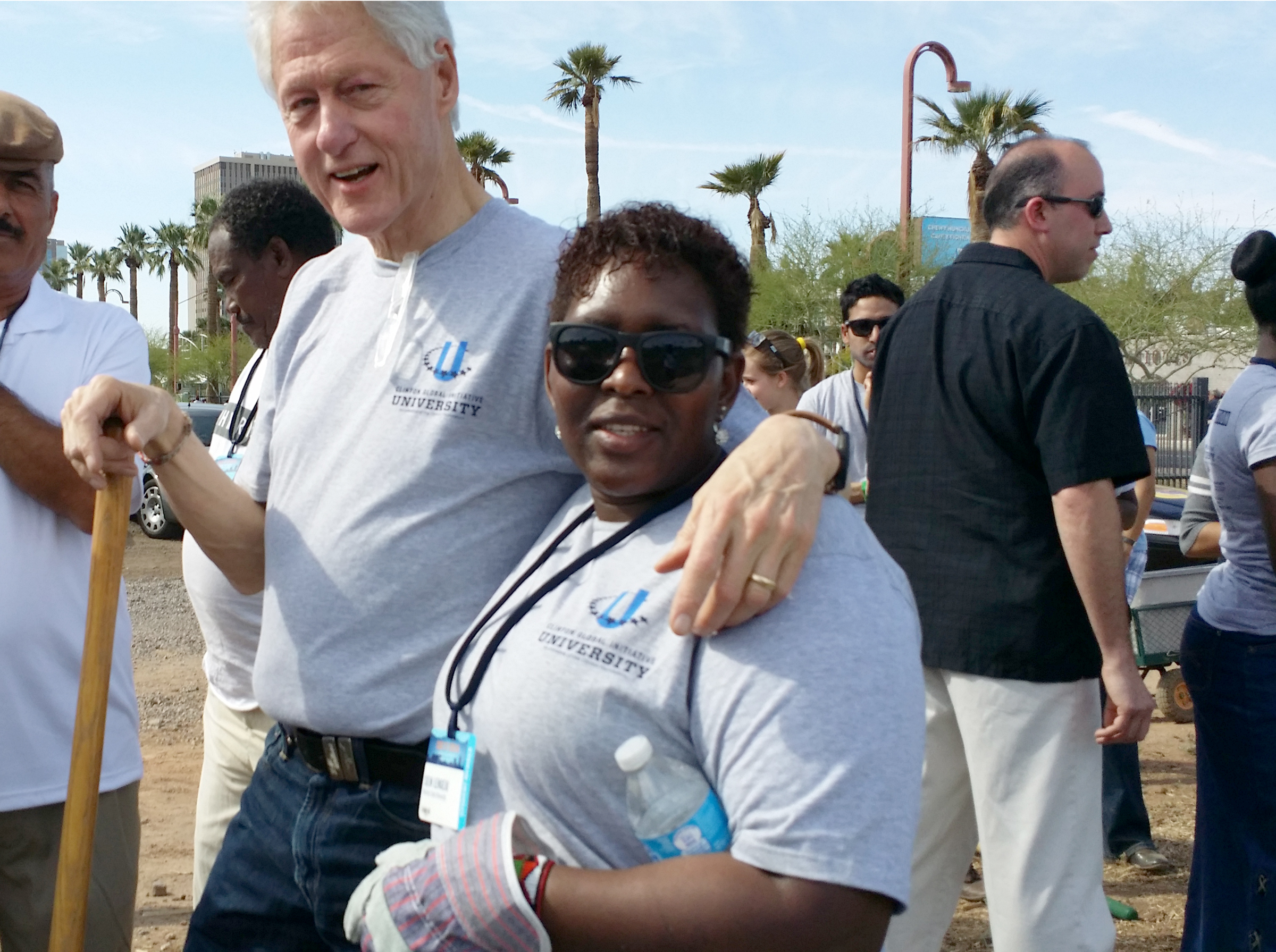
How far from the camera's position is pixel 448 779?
1690 mm

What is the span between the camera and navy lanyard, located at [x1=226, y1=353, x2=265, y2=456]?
132 inches

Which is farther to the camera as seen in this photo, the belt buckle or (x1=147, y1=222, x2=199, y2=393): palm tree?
(x1=147, y1=222, x2=199, y2=393): palm tree

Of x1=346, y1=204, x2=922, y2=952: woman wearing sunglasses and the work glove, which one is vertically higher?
x1=346, y1=204, x2=922, y2=952: woman wearing sunglasses

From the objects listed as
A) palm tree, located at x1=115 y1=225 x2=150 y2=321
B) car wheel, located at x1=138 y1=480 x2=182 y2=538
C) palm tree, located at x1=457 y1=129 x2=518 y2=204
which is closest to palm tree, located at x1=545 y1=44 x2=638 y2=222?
palm tree, located at x1=457 y1=129 x2=518 y2=204

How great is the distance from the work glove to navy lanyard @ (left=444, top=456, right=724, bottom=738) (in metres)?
0.22

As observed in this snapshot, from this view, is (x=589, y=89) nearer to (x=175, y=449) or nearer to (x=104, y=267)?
(x=175, y=449)

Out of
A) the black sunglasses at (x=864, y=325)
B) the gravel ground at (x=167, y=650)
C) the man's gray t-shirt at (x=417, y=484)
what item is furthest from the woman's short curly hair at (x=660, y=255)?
the gravel ground at (x=167, y=650)

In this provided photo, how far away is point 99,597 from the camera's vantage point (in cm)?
224

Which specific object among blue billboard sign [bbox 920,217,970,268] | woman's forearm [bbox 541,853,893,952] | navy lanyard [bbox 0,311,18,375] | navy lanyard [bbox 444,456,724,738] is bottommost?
woman's forearm [bbox 541,853,893,952]

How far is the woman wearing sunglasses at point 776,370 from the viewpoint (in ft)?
18.0

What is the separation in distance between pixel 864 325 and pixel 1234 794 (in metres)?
2.98

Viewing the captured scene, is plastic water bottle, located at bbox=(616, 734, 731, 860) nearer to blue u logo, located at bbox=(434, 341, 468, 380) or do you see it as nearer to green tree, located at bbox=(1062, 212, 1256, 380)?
blue u logo, located at bbox=(434, 341, 468, 380)

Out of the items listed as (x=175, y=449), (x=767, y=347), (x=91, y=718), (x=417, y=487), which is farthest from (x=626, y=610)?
(x=767, y=347)

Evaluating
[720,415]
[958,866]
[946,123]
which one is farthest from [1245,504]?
[946,123]
